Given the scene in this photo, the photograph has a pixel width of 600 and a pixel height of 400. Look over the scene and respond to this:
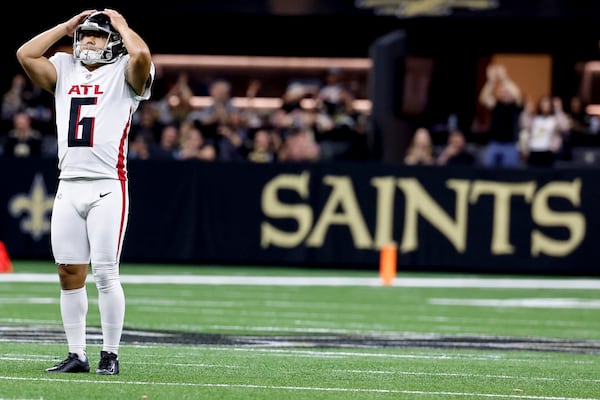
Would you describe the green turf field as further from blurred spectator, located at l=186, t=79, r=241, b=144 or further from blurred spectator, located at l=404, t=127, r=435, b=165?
blurred spectator, located at l=186, t=79, r=241, b=144

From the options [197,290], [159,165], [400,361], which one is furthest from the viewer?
[159,165]

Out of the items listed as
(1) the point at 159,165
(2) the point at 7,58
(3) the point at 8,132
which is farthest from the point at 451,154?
(2) the point at 7,58

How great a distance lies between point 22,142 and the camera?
2186 cm

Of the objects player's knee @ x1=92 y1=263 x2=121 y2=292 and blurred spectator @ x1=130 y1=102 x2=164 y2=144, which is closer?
player's knee @ x1=92 y1=263 x2=121 y2=292

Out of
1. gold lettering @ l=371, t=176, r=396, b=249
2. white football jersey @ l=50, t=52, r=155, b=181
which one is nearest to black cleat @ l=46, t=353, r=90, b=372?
white football jersey @ l=50, t=52, r=155, b=181

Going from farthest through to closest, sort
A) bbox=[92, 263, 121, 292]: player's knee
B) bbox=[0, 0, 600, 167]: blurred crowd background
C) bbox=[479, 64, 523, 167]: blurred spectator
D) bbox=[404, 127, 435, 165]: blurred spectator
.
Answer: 1. bbox=[0, 0, 600, 167]: blurred crowd background
2. bbox=[479, 64, 523, 167]: blurred spectator
3. bbox=[404, 127, 435, 165]: blurred spectator
4. bbox=[92, 263, 121, 292]: player's knee

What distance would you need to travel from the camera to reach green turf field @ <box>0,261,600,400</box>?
8188mm

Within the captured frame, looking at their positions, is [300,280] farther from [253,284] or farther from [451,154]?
[451,154]

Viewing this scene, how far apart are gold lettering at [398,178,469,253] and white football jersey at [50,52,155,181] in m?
12.8

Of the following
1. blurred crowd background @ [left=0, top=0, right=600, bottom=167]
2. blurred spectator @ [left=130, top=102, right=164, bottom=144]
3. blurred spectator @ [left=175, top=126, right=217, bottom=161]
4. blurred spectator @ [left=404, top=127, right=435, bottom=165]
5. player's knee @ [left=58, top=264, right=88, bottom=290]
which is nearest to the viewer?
player's knee @ [left=58, top=264, right=88, bottom=290]

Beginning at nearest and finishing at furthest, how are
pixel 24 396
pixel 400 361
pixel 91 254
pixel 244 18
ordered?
pixel 24 396 → pixel 91 254 → pixel 400 361 → pixel 244 18

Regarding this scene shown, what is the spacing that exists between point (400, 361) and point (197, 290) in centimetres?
767

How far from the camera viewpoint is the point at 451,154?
21875mm

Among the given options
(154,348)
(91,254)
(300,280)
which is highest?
(91,254)
